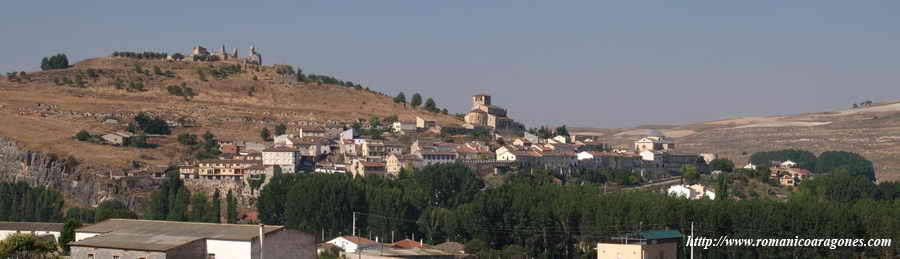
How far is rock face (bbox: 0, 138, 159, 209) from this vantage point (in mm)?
92938

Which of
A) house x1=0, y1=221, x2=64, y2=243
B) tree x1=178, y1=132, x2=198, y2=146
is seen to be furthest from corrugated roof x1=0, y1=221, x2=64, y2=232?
tree x1=178, y1=132, x2=198, y2=146

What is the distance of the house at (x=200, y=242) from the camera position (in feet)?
151

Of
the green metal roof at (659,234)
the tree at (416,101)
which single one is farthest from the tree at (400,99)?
the green metal roof at (659,234)

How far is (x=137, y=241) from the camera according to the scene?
47.3 meters

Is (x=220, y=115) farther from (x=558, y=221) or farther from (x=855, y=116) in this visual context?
(x=855, y=116)

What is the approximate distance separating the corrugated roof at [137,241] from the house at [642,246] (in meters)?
21.8

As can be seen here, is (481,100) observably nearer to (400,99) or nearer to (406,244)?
(400,99)

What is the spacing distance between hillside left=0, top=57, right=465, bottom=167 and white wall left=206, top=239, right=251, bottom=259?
57.9 metres

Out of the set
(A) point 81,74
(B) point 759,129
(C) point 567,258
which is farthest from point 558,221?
(B) point 759,129

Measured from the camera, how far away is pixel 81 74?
5404 inches

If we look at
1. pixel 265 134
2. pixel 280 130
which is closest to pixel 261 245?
pixel 265 134

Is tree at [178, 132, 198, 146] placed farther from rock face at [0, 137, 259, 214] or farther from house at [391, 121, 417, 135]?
house at [391, 121, 417, 135]

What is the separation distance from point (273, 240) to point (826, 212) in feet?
105

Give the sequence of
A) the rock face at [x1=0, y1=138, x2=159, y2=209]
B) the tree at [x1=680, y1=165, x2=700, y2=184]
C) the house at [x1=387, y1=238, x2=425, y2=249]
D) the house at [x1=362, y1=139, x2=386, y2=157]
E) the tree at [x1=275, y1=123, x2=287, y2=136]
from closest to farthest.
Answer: the house at [x1=387, y1=238, x2=425, y2=249] < the rock face at [x1=0, y1=138, x2=159, y2=209] < the tree at [x1=680, y1=165, x2=700, y2=184] < the house at [x1=362, y1=139, x2=386, y2=157] < the tree at [x1=275, y1=123, x2=287, y2=136]
